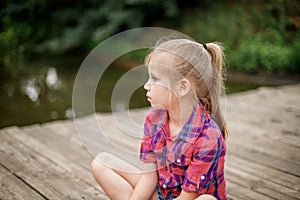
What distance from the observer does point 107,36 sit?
8.02 metres

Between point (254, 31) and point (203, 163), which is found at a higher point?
point (203, 163)

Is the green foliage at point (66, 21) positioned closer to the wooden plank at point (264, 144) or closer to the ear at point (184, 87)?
the wooden plank at point (264, 144)

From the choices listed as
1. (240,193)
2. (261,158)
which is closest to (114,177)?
(240,193)

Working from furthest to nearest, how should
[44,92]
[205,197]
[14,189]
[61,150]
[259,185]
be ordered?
[44,92] < [61,150] < [259,185] < [14,189] < [205,197]

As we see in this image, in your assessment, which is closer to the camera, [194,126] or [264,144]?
[194,126]

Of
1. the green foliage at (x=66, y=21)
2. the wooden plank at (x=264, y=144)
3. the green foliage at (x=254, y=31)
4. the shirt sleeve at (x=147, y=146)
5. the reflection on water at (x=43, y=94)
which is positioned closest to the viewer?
the shirt sleeve at (x=147, y=146)

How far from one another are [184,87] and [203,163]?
27cm

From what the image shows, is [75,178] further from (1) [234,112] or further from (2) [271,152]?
(1) [234,112]

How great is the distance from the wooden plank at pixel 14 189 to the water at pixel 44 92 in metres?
1.86

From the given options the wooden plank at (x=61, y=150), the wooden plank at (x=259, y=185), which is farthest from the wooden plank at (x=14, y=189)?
the wooden plank at (x=259, y=185)

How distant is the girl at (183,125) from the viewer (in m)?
1.43

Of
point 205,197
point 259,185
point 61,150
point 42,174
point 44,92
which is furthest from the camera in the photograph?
point 44,92

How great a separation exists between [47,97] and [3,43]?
273 centimetres

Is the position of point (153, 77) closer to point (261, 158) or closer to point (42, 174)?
point (42, 174)
